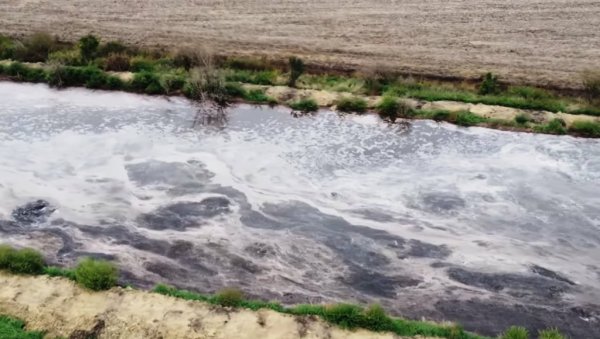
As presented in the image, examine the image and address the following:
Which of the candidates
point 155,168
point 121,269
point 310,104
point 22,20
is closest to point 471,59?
point 310,104

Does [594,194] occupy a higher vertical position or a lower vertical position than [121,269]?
higher

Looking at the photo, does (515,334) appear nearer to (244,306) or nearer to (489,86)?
(244,306)

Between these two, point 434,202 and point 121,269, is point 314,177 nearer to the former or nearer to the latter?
point 434,202

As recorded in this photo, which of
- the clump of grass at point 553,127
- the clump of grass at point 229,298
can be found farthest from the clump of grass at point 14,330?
the clump of grass at point 553,127

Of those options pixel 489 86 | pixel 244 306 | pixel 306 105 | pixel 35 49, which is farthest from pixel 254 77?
pixel 244 306

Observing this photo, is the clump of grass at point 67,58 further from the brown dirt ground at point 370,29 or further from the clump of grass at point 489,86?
the clump of grass at point 489,86

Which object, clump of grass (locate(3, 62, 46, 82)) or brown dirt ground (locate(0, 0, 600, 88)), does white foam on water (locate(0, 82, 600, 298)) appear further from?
brown dirt ground (locate(0, 0, 600, 88))
